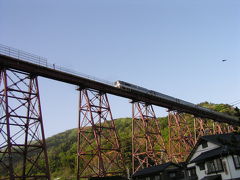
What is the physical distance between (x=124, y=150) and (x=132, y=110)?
18.0 meters

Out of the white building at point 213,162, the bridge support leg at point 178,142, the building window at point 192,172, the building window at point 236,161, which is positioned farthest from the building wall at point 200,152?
the bridge support leg at point 178,142

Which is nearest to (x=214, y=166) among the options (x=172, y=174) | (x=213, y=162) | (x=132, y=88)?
(x=213, y=162)

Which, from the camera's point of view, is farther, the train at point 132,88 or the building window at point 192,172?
the train at point 132,88

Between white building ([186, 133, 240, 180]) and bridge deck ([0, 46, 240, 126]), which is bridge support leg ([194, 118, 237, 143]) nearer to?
bridge deck ([0, 46, 240, 126])

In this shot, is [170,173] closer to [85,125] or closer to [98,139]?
[98,139]

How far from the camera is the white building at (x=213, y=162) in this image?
569 inches

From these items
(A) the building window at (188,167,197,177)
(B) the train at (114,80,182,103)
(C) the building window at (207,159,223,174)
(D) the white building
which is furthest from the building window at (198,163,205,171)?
(B) the train at (114,80,182,103)

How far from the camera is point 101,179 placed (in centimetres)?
1509

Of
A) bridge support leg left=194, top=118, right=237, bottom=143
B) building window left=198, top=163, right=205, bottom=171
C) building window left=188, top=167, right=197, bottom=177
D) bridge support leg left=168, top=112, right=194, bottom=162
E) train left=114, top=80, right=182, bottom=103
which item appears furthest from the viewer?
bridge support leg left=194, top=118, right=237, bottom=143

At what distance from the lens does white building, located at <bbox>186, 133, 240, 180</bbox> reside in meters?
14.5

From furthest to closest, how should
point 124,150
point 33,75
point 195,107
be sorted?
point 124,150 < point 195,107 < point 33,75

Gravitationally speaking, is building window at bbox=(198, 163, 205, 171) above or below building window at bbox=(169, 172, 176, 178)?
above

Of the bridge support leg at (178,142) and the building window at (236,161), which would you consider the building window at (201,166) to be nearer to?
the building window at (236,161)

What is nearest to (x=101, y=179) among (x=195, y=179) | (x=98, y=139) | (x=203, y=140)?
(x=98, y=139)
